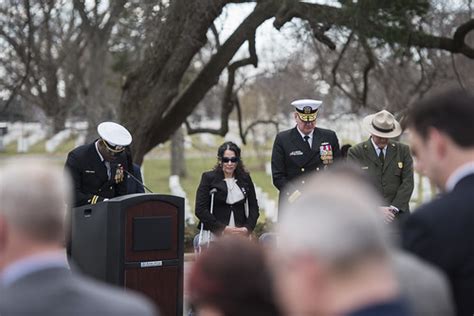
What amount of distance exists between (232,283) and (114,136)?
491 centimetres

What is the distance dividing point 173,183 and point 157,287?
56.4ft

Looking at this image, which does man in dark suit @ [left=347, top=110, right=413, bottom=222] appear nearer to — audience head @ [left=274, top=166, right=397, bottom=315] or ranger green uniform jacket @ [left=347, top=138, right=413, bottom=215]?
ranger green uniform jacket @ [left=347, top=138, right=413, bottom=215]

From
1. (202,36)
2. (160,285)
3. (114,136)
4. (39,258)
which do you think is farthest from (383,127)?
(39,258)

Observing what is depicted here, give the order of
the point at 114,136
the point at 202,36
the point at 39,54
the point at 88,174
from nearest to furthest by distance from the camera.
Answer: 1. the point at 114,136
2. the point at 88,174
3. the point at 202,36
4. the point at 39,54

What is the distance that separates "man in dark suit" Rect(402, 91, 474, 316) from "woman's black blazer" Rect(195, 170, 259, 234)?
15.5ft

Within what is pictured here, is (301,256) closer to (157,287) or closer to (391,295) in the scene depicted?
(391,295)

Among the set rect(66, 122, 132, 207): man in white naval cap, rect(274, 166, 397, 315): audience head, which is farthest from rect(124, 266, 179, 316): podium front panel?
rect(274, 166, 397, 315): audience head

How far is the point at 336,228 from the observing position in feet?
6.93

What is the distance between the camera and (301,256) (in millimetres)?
2150

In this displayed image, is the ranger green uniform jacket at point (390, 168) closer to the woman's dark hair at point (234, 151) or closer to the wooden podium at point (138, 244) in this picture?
the woman's dark hair at point (234, 151)

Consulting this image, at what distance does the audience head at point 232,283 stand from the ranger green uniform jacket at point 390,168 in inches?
223

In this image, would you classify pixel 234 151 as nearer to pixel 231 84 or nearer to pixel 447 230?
pixel 447 230

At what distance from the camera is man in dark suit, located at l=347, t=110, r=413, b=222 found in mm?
8344

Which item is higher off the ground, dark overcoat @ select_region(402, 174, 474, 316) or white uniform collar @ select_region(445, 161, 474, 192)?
white uniform collar @ select_region(445, 161, 474, 192)
